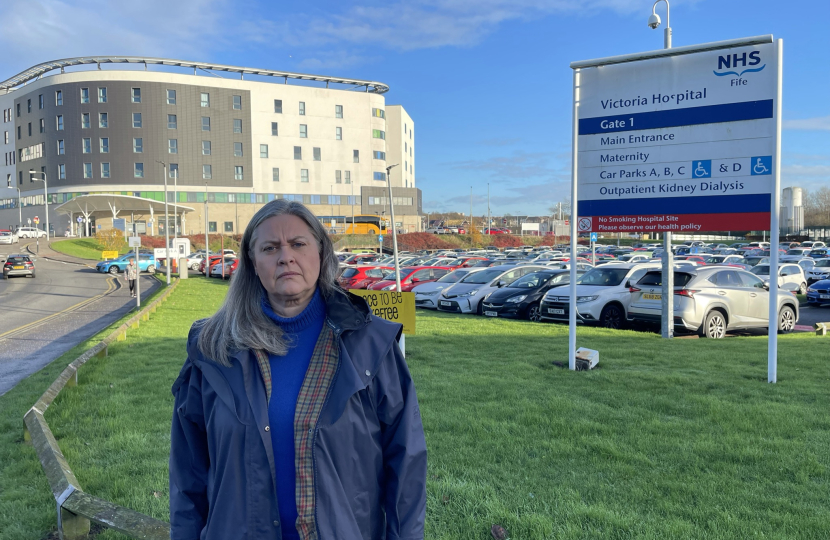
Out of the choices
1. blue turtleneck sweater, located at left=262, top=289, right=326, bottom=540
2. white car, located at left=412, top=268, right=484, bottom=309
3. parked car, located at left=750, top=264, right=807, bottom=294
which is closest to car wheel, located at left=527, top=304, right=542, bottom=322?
white car, located at left=412, top=268, right=484, bottom=309

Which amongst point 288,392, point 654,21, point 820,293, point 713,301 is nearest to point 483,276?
point 713,301

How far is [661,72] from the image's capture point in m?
8.66

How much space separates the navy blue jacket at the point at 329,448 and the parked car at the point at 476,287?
632 inches

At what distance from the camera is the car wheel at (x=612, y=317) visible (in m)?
14.0

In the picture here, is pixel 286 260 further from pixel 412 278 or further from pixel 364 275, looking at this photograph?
pixel 364 275

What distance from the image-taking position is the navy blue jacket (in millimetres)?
2096

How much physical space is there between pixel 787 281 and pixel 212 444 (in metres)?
28.0

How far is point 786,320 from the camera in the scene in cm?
1434

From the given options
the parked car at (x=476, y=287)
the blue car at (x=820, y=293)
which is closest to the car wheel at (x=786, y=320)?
the parked car at (x=476, y=287)

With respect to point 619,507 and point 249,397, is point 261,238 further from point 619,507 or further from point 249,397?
point 619,507

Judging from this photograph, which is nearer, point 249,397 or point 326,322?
point 249,397

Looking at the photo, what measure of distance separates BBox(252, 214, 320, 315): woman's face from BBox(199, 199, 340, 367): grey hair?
0.04 meters

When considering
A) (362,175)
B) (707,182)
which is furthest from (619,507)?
(362,175)

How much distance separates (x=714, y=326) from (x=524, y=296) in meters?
5.14
